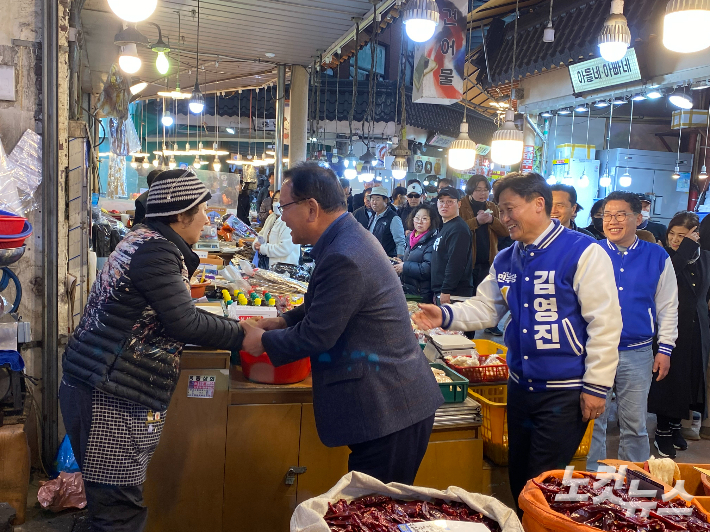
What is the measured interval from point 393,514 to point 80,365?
4.87ft

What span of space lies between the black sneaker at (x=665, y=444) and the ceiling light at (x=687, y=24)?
10.5 feet

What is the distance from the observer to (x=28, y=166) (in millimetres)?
4035

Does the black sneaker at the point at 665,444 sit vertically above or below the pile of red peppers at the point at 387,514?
below

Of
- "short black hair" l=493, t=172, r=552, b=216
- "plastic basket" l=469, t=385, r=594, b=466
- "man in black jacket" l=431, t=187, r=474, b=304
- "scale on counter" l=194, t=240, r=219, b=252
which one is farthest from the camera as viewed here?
"scale on counter" l=194, t=240, r=219, b=252

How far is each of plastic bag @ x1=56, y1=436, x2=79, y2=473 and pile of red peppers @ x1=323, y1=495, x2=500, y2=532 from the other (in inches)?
110

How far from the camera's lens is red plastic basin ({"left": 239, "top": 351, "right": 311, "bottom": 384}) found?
3453 millimetres

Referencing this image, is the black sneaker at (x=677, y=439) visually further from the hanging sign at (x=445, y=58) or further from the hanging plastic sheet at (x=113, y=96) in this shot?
→ the hanging plastic sheet at (x=113, y=96)

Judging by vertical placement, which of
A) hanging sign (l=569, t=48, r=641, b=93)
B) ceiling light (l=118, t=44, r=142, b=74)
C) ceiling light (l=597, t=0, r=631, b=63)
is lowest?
ceiling light (l=118, t=44, r=142, b=74)

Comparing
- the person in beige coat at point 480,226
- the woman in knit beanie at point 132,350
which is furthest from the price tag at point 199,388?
the person in beige coat at point 480,226

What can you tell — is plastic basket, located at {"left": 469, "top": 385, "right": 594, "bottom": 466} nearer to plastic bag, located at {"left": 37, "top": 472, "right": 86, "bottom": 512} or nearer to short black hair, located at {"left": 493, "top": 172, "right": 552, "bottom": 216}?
short black hair, located at {"left": 493, "top": 172, "right": 552, "bottom": 216}

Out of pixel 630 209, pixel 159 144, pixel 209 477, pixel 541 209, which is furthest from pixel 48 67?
pixel 159 144

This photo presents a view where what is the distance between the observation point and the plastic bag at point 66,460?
13.7ft

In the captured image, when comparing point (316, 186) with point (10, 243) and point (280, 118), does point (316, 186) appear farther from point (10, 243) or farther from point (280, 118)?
point (280, 118)

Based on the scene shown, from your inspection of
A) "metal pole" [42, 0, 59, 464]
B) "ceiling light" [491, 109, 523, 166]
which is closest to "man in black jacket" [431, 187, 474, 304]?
"ceiling light" [491, 109, 523, 166]
